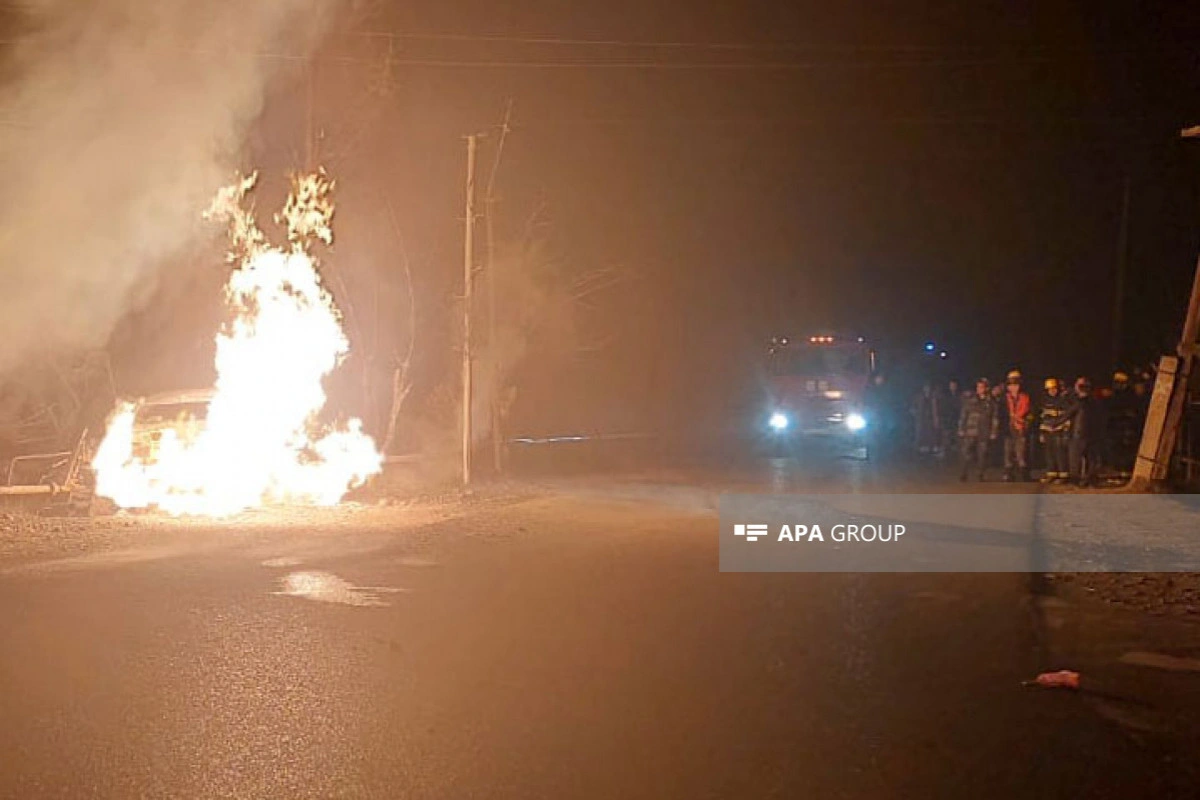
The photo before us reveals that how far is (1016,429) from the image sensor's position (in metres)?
19.1

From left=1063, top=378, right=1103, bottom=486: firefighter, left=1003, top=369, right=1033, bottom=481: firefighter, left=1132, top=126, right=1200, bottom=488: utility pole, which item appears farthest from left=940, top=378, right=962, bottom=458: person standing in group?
left=1132, top=126, right=1200, bottom=488: utility pole

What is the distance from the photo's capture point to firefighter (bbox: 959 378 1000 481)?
19.6m

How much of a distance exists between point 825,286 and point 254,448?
144 ft

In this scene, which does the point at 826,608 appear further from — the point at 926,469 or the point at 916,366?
the point at 916,366

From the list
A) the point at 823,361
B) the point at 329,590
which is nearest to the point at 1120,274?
the point at 823,361

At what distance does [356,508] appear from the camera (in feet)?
52.2

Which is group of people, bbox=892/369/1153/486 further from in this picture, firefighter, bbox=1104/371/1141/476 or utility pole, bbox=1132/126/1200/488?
utility pole, bbox=1132/126/1200/488

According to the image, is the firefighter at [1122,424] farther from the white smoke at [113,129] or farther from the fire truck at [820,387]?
the white smoke at [113,129]

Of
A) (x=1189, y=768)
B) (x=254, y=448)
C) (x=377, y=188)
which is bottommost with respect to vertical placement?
(x=1189, y=768)

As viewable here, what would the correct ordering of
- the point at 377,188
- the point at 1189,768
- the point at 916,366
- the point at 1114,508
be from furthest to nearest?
the point at 916,366 → the point at 377,188 → the point at 1114,508 → the point at 1189,768

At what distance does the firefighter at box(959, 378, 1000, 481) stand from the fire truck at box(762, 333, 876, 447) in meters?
6.00

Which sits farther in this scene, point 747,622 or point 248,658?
point 747,622

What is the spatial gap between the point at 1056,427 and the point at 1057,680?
11.8 metres

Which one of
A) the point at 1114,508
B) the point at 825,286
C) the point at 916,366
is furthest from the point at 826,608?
the point at 825,286
